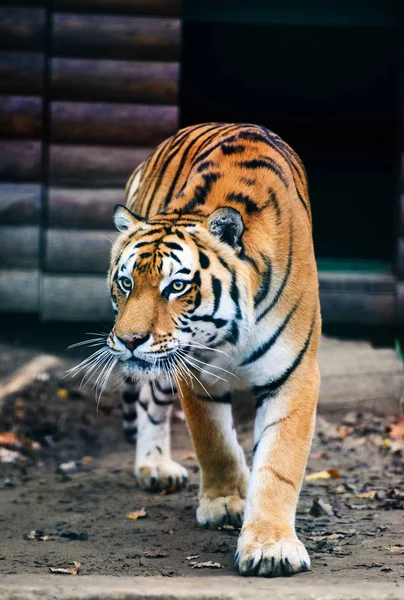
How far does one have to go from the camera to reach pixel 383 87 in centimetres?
1141

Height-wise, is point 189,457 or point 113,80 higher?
point 113,80

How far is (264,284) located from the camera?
3494mm

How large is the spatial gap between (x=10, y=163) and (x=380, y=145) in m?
6.36

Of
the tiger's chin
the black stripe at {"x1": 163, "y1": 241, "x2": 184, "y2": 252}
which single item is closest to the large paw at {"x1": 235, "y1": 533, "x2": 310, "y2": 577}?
the tiger's chin

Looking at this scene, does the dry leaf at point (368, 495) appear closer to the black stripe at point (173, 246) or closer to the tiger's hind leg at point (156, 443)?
the tiger's hind leg at point (156, 443)

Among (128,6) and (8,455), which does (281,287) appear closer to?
(8,455)

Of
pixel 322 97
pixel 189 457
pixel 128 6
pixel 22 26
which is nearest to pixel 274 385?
pixel 189 457

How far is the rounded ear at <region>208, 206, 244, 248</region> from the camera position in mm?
3344

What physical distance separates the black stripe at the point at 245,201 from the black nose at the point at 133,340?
2.19 ft

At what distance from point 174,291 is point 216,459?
0.96 metres

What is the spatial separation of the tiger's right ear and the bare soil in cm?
118

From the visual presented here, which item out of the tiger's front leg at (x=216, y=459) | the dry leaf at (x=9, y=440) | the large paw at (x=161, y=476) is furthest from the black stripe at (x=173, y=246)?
the dry leaf at (x=9, y=440)

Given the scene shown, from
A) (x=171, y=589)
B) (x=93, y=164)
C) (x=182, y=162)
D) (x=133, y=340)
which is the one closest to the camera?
(x=171, y=589)

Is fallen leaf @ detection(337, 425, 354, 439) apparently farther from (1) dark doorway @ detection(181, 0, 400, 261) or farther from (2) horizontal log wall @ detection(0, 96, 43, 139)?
(1) dark doorway @ detection(181, 0, 400, 261)
